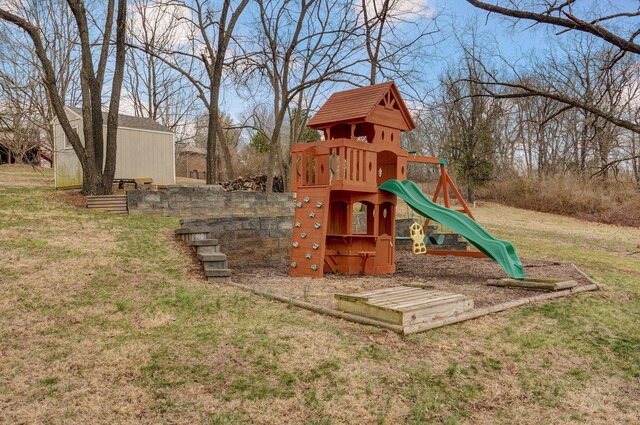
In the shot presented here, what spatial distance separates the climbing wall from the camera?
9.38 metres

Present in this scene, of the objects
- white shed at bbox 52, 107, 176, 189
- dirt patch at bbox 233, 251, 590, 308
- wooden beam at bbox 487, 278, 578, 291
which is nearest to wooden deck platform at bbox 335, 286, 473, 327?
dirt patch at bbox 233, 251, 590, 308

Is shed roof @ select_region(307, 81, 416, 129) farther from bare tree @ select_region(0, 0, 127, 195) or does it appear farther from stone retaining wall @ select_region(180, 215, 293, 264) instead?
bare tree @ select_region(0, 0, 127, 195)

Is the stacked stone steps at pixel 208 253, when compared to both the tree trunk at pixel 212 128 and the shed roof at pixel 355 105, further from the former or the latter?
the tree trunk at pixel 212 128

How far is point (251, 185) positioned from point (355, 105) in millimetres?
15692

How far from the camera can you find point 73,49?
26.7 m

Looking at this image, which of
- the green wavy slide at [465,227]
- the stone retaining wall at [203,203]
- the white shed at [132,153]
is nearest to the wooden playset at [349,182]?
the green wavy slide at [465,227]

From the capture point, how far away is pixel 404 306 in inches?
225

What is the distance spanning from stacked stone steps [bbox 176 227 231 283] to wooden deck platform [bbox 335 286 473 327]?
236 cm

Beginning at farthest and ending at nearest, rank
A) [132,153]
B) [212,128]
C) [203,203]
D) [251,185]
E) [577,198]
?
[577,198], [251,185], [132,153], [212,128], [203,203]

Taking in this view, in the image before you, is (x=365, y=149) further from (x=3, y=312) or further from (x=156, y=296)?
(x=3, y=312)

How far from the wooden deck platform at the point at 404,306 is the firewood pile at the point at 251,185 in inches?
735

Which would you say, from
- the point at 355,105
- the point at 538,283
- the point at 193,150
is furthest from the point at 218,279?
the point at 193,150

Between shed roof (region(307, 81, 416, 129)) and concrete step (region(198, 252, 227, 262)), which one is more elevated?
shed roof (region(307, 81, 416, 129))

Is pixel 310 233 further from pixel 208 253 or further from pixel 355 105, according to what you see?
pixel 355 105
